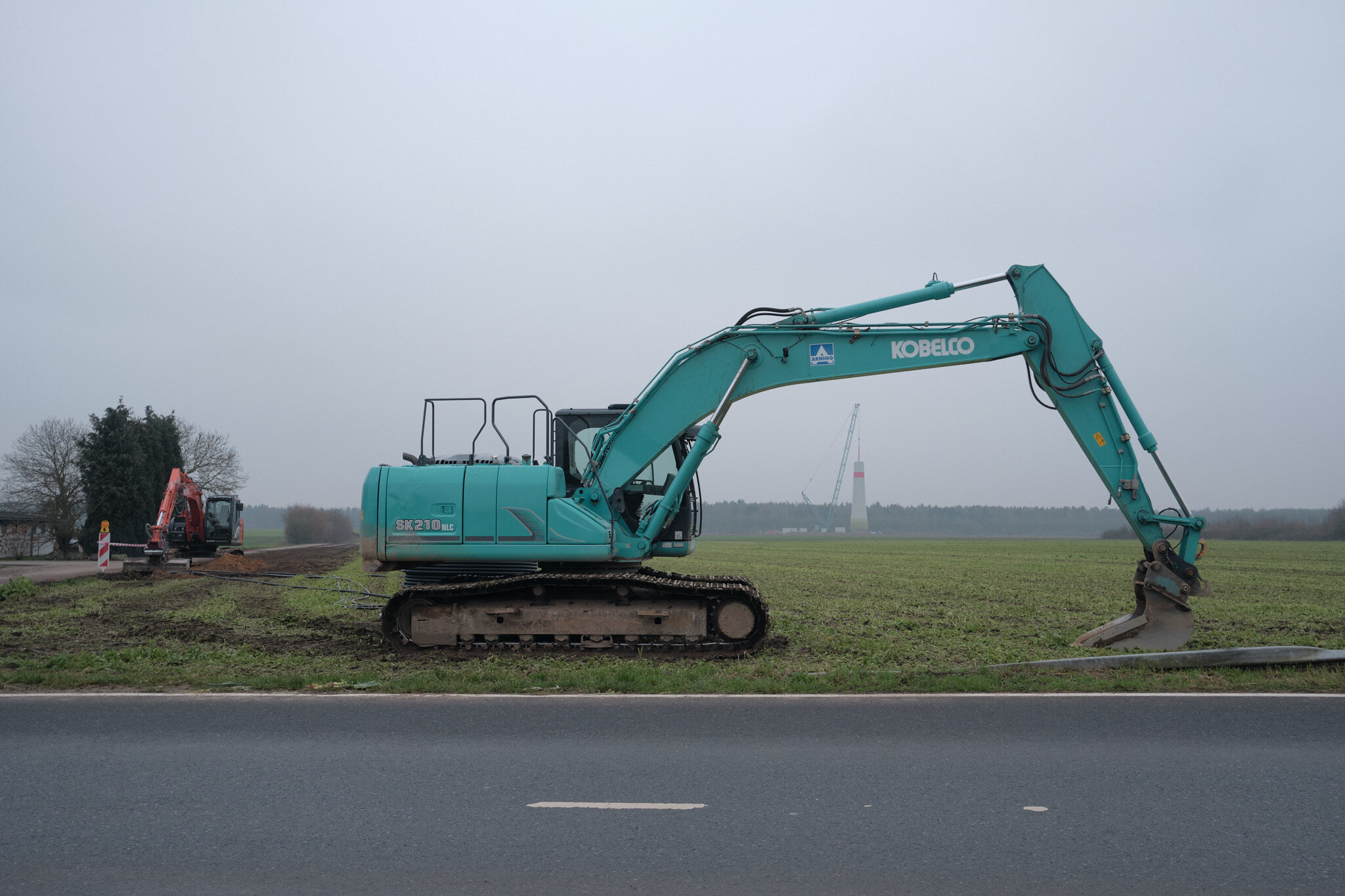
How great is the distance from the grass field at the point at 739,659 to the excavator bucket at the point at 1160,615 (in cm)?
73

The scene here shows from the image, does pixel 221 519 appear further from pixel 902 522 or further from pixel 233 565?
pixel 902 522

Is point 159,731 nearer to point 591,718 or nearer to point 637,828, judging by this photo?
point 591,718

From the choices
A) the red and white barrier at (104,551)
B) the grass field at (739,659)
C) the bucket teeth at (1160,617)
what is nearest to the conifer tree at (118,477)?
the red and white barrier at (104,551)

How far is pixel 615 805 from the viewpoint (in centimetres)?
506

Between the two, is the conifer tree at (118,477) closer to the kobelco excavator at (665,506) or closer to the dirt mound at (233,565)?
the dirt mound at (233,565)

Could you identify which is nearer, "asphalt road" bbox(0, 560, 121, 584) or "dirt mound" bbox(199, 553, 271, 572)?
"asphalt road" bbox(0, 560, 121, 584)

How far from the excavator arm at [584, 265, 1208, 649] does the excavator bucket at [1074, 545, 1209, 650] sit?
0.04 feet

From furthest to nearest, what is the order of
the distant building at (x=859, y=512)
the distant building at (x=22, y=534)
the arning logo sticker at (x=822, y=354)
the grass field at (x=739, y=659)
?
1. the distant building at (x=859, y=512)
2. the distant building at (x=22, y=534)
3. the arning logo sticker at (x=822, y=354)
4. the grass field at (x=739, y=659)

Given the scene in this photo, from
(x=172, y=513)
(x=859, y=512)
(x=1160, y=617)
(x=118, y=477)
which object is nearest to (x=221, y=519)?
(x=172, y=513)

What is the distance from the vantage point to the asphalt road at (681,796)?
4148mm

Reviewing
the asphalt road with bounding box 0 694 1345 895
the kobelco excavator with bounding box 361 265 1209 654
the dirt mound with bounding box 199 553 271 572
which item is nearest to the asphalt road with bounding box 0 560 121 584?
the dirt mound with bounding box 199 553 271 572

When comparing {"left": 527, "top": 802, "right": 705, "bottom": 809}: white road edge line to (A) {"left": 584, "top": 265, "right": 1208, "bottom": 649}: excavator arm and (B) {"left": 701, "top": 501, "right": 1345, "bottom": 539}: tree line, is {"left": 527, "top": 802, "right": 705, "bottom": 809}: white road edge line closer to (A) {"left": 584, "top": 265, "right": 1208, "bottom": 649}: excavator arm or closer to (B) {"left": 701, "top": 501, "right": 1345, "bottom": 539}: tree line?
(A) {"left": 584, "top": 265, "right": 1208, "bottom": 649}: excavator arm

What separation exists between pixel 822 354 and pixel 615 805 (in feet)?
24.6

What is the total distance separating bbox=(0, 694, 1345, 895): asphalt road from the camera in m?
4.15
